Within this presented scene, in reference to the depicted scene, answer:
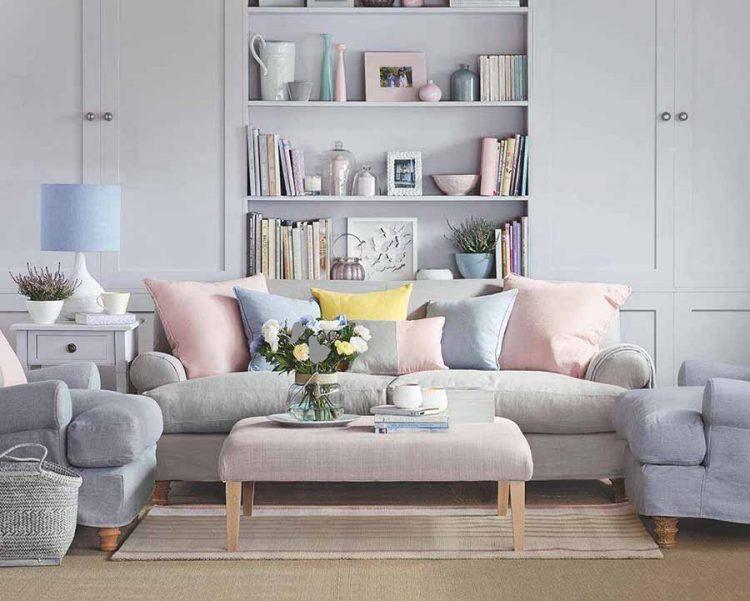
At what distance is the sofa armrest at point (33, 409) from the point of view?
3.50 metres

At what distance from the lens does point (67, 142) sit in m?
5.44

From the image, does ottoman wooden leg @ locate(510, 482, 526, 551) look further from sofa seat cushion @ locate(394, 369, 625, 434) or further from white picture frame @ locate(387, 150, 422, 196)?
white picture frame @ locate(387, 150, 422, 196)

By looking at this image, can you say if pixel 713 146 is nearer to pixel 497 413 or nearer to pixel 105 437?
pixel 497 413

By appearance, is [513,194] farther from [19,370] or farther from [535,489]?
[19,370]

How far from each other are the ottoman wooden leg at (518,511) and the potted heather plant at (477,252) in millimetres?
2064

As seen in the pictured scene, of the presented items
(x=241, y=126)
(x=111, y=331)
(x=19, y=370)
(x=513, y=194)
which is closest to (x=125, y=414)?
(x=19, y=370)

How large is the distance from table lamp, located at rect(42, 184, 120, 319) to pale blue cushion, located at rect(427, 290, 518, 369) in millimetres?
1576

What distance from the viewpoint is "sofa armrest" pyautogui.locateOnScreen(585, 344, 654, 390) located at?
14.7 ft

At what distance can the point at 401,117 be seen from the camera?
222 inches

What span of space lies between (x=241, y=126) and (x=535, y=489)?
233 centimetres

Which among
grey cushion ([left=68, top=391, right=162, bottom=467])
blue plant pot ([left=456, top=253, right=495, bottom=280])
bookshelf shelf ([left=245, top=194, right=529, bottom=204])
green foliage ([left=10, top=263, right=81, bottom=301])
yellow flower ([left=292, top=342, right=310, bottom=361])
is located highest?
bookshelf shelf ([left=245, top=194, right=529, bottom=204])

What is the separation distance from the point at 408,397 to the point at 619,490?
1.07m

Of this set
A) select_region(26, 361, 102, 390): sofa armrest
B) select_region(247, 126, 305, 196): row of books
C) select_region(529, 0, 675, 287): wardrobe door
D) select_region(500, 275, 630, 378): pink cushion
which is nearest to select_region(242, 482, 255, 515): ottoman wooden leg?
select_region(26, 361, 102, 390): sofa armrest

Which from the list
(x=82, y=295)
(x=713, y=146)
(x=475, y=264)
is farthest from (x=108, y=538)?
(x=713, y=146)
